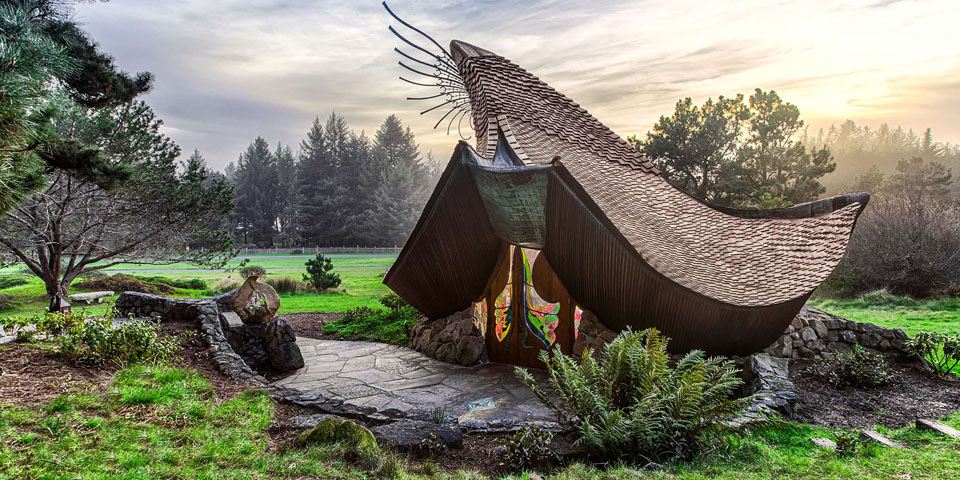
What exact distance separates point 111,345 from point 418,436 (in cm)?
369

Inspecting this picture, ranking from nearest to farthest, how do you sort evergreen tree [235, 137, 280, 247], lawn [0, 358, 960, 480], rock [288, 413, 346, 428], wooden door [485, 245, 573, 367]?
lawn [0, 358, 960, 480]
rock [288, 413, 346, 428]
wooden door [485, 245, 573, 367]
evergreen tree [235, 137, 280, 247]

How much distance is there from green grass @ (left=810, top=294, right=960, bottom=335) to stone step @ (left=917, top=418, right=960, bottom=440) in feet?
16.9

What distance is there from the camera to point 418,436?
4.05 meters

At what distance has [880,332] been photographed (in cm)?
677

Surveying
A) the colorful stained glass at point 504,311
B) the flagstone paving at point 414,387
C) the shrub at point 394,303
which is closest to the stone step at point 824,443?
the flagstone paving at point 414,387

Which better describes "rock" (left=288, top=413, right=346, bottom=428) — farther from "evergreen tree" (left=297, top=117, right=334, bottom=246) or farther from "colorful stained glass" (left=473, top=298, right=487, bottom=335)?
"evergreen tree" (left=297, top=117, right=334, bottom=246)

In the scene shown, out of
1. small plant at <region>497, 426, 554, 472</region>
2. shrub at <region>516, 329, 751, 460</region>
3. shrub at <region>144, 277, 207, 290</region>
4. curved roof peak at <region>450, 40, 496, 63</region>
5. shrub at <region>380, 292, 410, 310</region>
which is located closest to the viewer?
small plant at <region>497, 426, 554, 472</region>

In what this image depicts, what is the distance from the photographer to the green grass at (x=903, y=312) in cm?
959

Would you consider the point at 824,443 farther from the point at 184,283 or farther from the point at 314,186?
the point at 314,186

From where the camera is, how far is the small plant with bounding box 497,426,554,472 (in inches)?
144

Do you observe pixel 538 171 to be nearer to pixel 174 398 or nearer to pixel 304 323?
pixel 174 398

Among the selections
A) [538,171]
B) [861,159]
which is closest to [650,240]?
[538,171]

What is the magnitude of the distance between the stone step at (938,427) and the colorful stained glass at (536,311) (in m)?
3.92

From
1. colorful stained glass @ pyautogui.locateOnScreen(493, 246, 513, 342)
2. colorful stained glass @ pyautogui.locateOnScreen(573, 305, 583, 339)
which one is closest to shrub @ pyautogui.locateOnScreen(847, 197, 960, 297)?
colorful stained glass @ pyautogui.locateOnScreen(573, 305, 583, 339)
